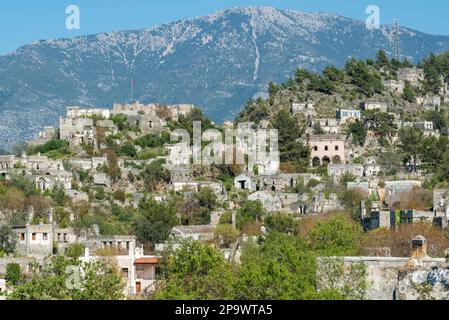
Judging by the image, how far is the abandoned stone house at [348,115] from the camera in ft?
363

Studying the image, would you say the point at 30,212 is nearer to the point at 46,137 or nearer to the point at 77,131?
the point at 77,131

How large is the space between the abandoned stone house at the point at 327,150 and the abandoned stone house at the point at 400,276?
191 feet

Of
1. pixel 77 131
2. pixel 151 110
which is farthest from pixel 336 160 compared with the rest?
pixel 77 131

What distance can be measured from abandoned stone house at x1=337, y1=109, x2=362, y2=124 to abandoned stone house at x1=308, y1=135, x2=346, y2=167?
7837 mm

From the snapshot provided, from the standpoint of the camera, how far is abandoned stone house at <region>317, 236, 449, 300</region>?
34188 mm

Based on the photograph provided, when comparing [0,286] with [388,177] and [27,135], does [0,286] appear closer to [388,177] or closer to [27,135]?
[388,177]

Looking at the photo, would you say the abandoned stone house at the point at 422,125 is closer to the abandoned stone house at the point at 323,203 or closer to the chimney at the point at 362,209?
the abandoned stone house at the point at 323,203

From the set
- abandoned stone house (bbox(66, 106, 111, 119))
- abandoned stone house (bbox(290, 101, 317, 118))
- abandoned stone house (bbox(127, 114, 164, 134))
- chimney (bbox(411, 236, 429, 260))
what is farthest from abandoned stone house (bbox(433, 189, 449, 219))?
abandoned stone house (bbox(66, 106, 111, 119))

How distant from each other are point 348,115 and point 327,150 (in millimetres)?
9470

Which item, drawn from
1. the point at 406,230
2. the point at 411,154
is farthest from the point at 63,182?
the point at 406,230

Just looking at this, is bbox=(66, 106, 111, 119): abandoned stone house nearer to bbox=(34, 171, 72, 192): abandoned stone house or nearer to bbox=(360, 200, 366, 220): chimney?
bbox=(34, 171, 72, 192): abandoned stone house

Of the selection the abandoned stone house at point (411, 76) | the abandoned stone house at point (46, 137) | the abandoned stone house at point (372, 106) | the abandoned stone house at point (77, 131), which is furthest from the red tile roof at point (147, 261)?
the abandoned stone house at point (411, 76)

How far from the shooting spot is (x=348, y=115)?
4385 inches

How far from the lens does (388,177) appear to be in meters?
94.9
